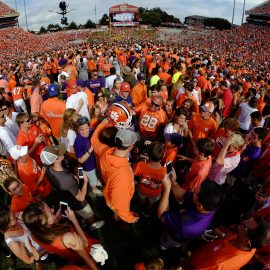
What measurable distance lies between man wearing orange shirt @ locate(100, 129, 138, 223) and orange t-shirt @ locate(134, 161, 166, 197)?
1.65 feet

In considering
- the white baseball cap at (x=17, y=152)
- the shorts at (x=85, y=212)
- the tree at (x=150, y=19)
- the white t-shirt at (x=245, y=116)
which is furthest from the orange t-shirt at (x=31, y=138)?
the tree at (x=150, y=19)

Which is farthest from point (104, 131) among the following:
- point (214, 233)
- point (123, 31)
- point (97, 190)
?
point (123, 31)

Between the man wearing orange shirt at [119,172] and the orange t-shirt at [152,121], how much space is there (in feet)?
6.53

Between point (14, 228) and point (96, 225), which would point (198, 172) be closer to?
point (96, 225)

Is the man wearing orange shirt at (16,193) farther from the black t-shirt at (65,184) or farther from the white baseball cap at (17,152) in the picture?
the white baseball cap at (17,152)

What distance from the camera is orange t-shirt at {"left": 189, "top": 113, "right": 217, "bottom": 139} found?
496 cm

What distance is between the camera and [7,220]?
106 inches

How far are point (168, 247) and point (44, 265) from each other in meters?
1.82

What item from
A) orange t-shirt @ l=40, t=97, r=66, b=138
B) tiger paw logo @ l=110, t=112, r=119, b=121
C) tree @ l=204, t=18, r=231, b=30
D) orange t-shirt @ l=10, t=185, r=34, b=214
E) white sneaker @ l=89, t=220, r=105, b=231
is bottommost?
white sneaker @ l=89, t=220, r=105, b=231

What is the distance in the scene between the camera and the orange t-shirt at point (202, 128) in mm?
4961

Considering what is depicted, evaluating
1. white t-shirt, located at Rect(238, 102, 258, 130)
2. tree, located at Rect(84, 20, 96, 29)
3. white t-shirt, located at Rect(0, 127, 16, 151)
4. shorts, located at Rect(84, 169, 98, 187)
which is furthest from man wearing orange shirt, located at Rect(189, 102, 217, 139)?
tree, located at Rect(84, 20, 96, 29)

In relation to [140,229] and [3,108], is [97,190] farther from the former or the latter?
[3,108]

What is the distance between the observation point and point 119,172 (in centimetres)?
301

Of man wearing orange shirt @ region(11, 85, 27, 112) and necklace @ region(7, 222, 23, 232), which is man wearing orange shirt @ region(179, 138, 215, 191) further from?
man wearing orange shirt @ region(11, 85, 27, 112)
